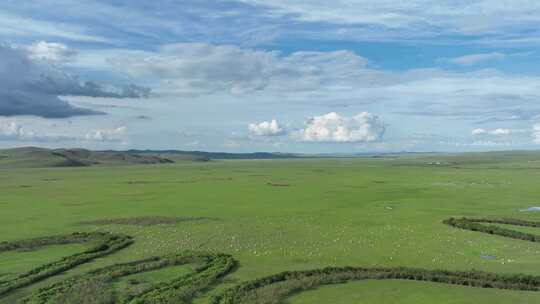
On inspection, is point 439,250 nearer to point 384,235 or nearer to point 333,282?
point 384,235

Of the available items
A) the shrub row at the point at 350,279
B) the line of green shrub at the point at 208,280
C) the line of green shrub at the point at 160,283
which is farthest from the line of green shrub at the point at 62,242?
the shrub row at the point at 350,279

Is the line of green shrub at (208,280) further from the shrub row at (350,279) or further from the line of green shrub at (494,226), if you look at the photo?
the line of green shrub at (494,226)

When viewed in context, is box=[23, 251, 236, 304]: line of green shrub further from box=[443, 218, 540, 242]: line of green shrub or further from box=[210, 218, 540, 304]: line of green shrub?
box=[443, 218, 540, 242]: line of green shrub

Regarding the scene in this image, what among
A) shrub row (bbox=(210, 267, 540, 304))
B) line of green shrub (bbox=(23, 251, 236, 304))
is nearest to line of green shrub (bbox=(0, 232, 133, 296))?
line of green shrub (bbox=(23, 251, 236, 304))

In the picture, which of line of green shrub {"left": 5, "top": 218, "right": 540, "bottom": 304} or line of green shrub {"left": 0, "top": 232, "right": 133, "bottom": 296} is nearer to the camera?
line of green shrub {"left": 5, "top": 218, "right": 540, "bottom": 304}

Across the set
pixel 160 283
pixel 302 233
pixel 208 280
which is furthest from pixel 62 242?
pixel 302 233

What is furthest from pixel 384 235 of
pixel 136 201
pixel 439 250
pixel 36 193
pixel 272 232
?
pixel 36 193
